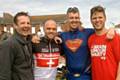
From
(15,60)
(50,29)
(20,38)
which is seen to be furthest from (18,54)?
(50,29)

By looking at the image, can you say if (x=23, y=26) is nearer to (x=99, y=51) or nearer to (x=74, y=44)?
(x=74, y=44)

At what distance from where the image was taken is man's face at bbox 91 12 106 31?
204 inches

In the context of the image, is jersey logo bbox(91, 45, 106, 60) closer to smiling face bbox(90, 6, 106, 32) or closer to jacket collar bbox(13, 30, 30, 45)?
smiling face bbox(90, 6, 106, 32)

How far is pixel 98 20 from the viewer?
5.20m

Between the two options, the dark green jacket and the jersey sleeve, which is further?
the jersey sleeve

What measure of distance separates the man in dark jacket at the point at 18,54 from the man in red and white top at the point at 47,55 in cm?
34

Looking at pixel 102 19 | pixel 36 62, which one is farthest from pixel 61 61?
pixel 102 19

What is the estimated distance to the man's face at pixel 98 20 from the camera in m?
5.19

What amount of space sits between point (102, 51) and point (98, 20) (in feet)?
1.51

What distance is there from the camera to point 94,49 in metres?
5.23

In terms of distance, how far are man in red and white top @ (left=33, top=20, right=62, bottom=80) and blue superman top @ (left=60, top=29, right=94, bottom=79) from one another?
0.21 meters

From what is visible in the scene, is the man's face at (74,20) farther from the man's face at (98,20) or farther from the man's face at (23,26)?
the man's face at (23,26)

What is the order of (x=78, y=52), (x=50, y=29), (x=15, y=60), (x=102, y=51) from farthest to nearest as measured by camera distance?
1. (x=78, y=52)
2. (x=50, y=29)
3. (x=102, y=51)
4. (x=15, y=60)

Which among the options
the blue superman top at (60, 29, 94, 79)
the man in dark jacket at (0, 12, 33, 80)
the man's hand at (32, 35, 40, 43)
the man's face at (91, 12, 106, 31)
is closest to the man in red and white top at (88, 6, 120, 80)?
the man's face at (91, 12, 106, 31)
